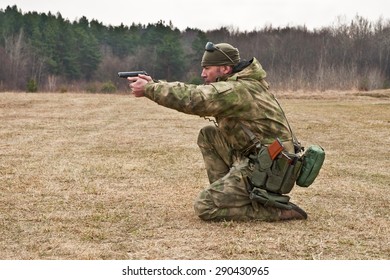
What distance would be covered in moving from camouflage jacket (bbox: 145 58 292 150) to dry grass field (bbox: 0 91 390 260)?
831mm

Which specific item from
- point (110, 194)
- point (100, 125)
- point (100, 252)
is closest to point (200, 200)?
point (100, 252)

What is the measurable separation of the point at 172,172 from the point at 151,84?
407 cm

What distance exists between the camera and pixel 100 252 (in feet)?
14.7

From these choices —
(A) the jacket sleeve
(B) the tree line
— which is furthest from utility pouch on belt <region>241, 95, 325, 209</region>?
(B) the tree line

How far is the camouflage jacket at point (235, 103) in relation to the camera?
5066 mm

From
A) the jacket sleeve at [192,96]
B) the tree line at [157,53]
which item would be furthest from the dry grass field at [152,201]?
the tree line at [157,53]

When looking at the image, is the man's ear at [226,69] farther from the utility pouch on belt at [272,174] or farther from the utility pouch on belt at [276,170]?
the utility pouch on belt at [272,174]

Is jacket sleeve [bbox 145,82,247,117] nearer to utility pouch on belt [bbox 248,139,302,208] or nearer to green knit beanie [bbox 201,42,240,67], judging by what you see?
green knit beanie [bbox 201,42,240,67]

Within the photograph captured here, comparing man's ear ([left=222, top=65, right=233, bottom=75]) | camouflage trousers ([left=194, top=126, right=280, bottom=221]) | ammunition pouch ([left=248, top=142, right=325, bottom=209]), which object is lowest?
camouflage trousers ([left=194, top=126, right=280, bottom=221])

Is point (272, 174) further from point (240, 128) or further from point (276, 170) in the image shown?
point (240, 128)

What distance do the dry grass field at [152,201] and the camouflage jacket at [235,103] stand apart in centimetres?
83

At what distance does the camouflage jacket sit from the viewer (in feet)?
16.6

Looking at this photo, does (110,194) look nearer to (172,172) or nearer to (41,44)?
(172,172)

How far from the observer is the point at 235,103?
5.32 m
